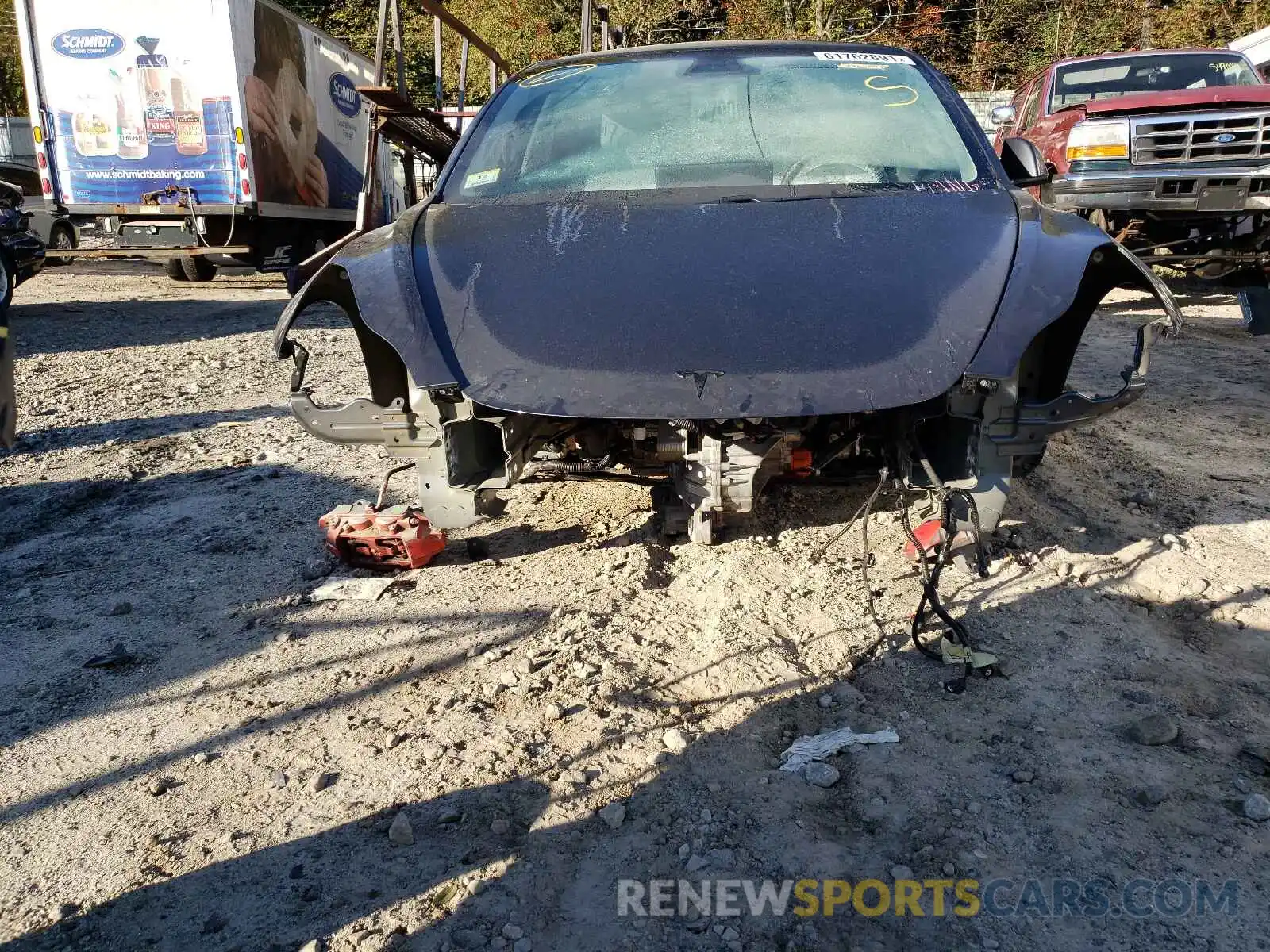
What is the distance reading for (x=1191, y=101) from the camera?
7887mm

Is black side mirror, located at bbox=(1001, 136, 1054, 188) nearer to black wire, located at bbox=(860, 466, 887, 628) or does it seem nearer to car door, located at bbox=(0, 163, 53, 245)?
black wire, located at bbox=(860, 466, 887, 628)

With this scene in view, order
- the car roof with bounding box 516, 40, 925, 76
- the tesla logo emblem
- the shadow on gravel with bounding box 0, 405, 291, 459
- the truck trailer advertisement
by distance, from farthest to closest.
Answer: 1. the truck trailer advertisement
2. the shadow on gravel with bounding box 0, 405, 291, 459
3. the car roof with bounding box 516, 40, 925, 76
4. the tesla logo emblem

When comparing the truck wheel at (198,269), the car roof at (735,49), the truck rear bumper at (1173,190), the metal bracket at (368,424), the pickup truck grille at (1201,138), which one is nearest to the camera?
the metal bracket at (368,424)

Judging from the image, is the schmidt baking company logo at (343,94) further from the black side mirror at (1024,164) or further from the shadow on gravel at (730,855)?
the shadow on gravel at (730,855)

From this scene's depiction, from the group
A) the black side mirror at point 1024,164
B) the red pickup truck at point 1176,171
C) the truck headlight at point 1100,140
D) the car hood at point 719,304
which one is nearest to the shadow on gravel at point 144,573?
the car hood at point 719,304

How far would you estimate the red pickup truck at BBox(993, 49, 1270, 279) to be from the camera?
7.73 m

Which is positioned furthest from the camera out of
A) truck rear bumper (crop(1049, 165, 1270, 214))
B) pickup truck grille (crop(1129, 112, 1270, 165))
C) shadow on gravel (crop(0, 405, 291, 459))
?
pickup truck grille (crop(1129, 112, 1270, 165))

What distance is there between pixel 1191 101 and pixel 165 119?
10.4 metres

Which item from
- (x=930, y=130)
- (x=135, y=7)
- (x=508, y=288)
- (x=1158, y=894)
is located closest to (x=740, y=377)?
(x=508, y=288)

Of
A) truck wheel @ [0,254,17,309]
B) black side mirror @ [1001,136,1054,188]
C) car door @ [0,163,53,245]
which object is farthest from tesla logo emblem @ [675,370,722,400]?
car door @ [0,163,53,245]

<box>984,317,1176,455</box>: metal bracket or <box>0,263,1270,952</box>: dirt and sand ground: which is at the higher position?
<box>984,317,1176,455</box>: metal bracket

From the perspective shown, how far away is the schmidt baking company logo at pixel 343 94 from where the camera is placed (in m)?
14.0

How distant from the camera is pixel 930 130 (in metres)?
3.84

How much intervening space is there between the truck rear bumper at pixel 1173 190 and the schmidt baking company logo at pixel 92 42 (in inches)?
393
